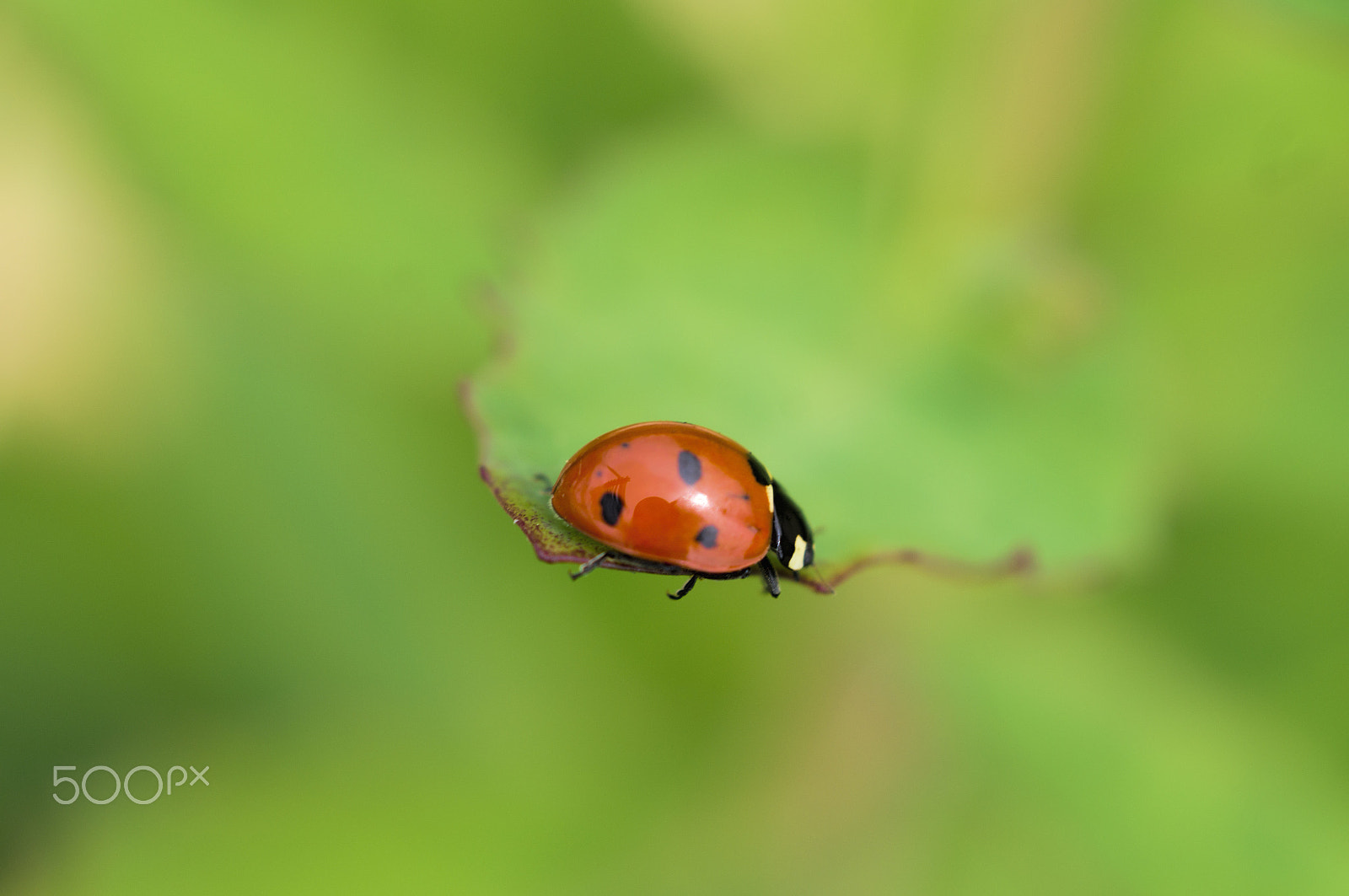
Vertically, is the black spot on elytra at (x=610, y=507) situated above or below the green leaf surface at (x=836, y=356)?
below

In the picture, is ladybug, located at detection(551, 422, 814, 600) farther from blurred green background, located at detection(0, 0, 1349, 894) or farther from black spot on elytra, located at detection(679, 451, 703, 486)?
blurred green background, located at detection(0, 0, 1349, 894)

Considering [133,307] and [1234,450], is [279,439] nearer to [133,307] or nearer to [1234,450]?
[133,307]

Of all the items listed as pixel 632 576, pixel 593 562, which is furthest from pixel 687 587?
pixel 632 576

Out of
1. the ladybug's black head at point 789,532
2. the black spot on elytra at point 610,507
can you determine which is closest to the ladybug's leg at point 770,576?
the ladybug's black head at point 789,532

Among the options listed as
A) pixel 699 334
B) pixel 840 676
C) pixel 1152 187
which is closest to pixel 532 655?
pixel 840 676

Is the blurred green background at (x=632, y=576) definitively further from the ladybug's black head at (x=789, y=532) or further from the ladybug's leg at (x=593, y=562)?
the ladybug's leg at (x=593, y=562)

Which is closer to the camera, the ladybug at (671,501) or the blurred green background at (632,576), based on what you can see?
the ladybug at (671,501)

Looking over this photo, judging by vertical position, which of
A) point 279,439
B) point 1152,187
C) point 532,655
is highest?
point 1152,187
